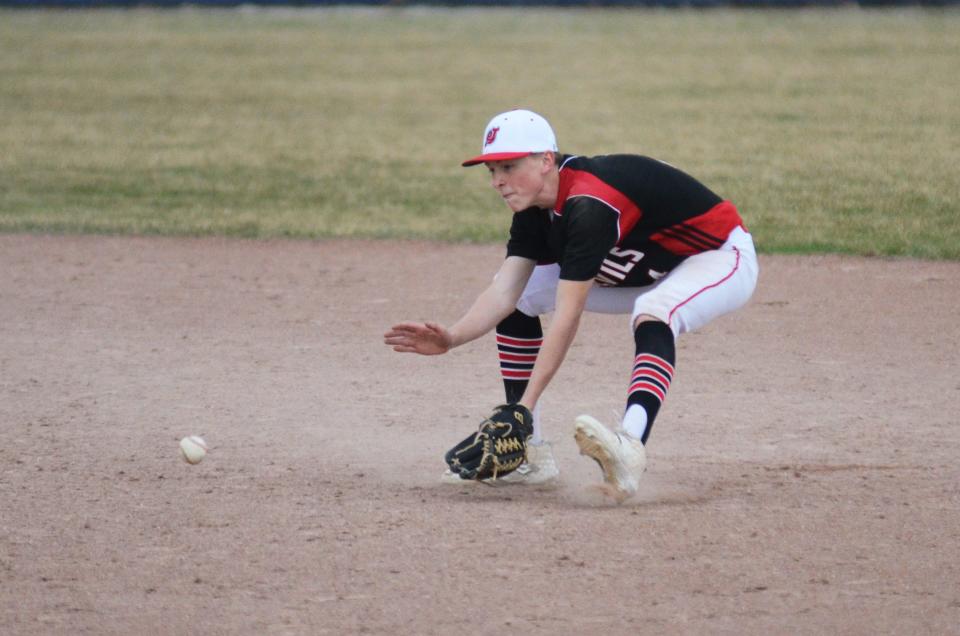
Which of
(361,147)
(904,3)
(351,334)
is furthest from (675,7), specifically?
(351,334)

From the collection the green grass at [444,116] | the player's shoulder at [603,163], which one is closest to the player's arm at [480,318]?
the player's shoulder at [603,163]

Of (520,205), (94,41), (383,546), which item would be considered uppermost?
(520,205)

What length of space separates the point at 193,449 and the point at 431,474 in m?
0.86

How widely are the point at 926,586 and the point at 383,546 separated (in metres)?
1.57

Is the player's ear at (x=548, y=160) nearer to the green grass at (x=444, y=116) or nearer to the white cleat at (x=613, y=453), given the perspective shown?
the white cleat at (x=613, y=453)

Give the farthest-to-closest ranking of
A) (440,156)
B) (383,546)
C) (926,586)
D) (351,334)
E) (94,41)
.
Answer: (94,41), (440,156), (351,334), (383,546), (926,586)

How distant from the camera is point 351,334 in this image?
7.47 m

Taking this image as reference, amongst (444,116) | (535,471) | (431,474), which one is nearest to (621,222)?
(535,471)

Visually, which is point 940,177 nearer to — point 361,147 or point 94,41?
point 361,147

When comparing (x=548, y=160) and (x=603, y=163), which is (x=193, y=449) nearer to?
(x=548, y=160)

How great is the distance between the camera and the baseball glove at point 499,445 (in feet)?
15.6

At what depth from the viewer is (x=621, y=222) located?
181 inches

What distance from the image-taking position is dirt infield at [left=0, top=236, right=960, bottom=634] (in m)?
3.80

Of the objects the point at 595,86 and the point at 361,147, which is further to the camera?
the point at 595,86
